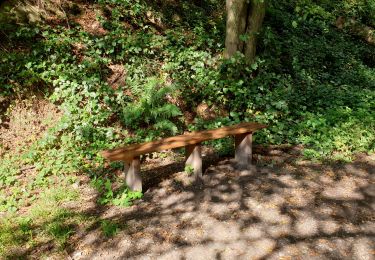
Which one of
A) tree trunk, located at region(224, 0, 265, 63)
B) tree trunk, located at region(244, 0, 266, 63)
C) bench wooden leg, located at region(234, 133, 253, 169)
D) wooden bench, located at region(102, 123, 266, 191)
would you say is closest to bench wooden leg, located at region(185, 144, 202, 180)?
wooden bench, located at region(102, 123, 266, 191)

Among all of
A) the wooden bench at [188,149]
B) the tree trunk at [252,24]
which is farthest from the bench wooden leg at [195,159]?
the tree trunk at [252,24]

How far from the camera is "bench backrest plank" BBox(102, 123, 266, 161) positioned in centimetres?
523

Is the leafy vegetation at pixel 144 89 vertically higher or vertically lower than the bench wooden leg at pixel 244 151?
higher

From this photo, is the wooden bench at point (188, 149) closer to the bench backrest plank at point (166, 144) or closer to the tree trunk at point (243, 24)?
the bench backrest plank at point (166, 144)

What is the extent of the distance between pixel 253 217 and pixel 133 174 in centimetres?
196

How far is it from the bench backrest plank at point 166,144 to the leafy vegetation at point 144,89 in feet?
2.45

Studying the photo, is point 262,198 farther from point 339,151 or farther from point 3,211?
point 3,211

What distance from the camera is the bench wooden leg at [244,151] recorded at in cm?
643

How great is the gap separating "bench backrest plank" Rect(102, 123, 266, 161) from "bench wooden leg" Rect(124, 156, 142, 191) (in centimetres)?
15

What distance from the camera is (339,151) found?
6.92m

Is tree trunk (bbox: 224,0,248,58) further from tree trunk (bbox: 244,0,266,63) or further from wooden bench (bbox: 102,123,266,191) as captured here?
wooden bench (bbox: 102,123,266,191)

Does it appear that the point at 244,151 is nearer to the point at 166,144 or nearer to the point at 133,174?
the point at 166,144

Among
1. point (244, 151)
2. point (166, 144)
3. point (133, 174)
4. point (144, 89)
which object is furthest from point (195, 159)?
point (144, 89)

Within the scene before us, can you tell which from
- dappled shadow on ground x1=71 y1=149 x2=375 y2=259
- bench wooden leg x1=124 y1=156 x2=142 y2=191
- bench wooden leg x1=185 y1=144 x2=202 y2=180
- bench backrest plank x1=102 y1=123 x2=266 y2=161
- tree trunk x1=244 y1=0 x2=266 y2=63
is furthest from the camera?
tree trunk x1=244 y1=0 x2=266 y2=63
